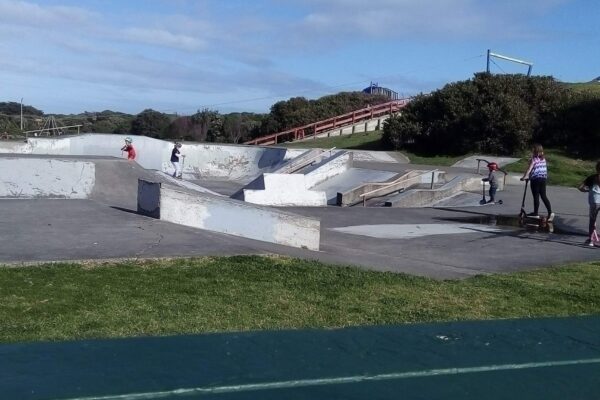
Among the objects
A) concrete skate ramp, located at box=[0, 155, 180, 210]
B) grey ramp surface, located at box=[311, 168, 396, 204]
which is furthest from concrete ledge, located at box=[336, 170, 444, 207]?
concrete skate ramp, located at box=[0, 155, 180, 210]

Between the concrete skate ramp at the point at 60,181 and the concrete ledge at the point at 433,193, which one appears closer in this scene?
the concrete skate ramp at the point at 60,181

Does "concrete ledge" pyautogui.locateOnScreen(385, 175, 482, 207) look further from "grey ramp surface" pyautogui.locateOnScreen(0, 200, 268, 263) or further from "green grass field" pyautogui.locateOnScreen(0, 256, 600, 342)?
"green grass field" pyautogui.locateOnScreen(0, 256, 600, 342)

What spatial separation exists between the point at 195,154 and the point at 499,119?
13479 millimetres

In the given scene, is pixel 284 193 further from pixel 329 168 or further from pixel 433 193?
pixel 329 168

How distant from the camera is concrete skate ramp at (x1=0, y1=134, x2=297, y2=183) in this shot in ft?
116

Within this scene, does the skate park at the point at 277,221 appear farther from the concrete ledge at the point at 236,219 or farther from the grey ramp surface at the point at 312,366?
the grey ramp surface at the point at 312,366

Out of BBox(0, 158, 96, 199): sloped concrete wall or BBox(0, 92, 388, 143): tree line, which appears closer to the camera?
BBox(0, 158, 96, 199): sloped concrete wall

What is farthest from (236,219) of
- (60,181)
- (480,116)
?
(480,116)

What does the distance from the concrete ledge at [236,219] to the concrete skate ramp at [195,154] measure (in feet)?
71.5

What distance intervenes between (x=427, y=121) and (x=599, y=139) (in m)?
8.02

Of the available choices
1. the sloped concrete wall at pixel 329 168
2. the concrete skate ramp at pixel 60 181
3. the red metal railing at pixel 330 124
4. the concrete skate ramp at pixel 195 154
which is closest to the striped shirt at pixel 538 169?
the concrete skate ramp at pixel 60 181

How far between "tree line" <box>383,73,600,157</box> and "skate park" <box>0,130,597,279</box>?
34.6ft

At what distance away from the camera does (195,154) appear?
36.8 metres

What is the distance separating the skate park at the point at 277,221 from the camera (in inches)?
445
